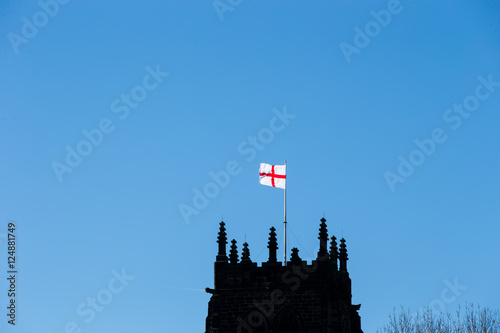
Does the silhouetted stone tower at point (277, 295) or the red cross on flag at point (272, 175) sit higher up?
the red cross on flag at point (272, 175)

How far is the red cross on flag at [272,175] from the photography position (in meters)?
Answer: 88.2

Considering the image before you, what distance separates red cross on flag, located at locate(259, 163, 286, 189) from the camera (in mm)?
88188

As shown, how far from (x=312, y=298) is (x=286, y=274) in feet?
7.80

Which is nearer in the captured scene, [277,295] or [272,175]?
[277,295]

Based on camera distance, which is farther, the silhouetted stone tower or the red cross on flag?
the red cross on flag

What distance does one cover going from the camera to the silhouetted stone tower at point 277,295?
85.4 meters

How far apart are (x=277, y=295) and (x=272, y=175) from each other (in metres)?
8.02

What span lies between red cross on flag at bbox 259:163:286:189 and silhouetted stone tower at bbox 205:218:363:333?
3.18 m

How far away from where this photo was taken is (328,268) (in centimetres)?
8638

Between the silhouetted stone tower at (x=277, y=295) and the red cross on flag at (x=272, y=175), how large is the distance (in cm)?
318

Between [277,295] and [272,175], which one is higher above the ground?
[272,175]

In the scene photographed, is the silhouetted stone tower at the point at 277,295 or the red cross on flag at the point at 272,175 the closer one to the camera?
the silhouetted stone tower at the point at 277,295

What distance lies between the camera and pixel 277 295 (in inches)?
3391

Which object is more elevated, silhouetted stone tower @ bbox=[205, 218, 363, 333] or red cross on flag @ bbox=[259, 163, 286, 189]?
red cross on flag @ bbox=[259, 163, 286, 189]
